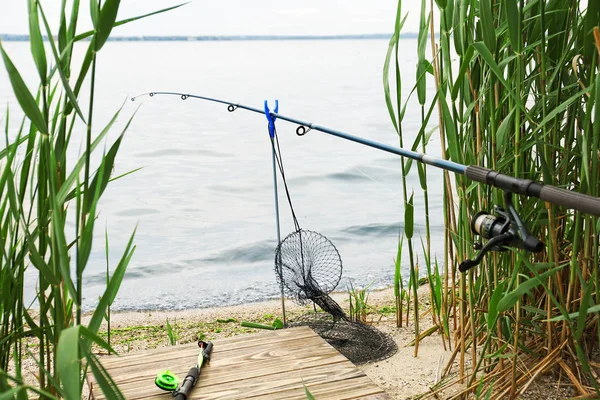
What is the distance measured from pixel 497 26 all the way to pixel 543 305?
0.89 metres

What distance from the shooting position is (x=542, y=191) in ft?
3.48

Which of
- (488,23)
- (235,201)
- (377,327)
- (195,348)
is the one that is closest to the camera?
(488,23)

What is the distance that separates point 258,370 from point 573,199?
1.18 meters

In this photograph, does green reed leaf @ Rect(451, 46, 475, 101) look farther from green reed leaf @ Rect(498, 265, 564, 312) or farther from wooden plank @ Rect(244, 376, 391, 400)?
wooden plank @ Rect(244, 376, 391, 400)

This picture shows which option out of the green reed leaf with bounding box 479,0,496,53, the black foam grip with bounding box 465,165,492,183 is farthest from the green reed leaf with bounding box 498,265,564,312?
the green reed leaf with bounding box 479,0,496,53

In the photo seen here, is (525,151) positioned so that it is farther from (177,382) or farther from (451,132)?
(177,382)

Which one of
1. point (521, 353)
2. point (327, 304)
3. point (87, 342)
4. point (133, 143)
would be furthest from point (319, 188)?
point (87, 342)

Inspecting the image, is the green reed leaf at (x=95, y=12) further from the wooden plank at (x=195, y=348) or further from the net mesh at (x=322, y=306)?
the net mesh at (x=322, y=306)

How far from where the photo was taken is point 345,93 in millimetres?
17016

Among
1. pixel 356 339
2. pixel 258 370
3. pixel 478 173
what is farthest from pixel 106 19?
pixel 356 339

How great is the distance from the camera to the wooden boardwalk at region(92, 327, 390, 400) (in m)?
1.82

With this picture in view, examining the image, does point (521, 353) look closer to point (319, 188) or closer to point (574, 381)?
point (574, 381)

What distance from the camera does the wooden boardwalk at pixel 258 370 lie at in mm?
1815

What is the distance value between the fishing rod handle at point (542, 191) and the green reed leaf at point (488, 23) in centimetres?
62
